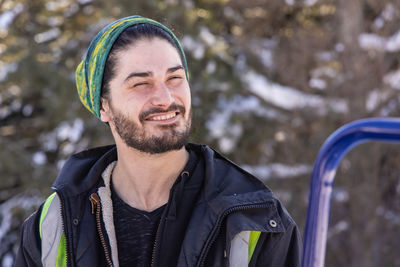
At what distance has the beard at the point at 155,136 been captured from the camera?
2.08 m

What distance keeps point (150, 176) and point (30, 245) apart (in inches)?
21.3

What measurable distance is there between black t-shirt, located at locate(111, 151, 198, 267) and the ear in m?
0.40

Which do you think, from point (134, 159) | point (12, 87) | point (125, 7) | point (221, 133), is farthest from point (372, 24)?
point (134, 159)

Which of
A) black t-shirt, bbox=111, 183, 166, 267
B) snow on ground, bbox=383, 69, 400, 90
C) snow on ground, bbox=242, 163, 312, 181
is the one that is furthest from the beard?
snow on ground, bbox=383, 69, 400, 90

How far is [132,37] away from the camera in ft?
7.34

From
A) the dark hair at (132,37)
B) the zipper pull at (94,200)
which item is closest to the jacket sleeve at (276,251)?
the zipper pull at (94,200)

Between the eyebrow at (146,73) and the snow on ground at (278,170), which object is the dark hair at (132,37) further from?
the snow on ground at (278,170)

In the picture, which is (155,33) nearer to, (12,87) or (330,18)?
(330,18)

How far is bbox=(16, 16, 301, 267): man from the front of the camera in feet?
6.23

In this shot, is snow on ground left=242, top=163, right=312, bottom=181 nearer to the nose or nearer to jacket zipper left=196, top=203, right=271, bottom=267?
the nose

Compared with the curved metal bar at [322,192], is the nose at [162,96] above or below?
above

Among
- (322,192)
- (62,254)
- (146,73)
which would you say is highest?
(146,73)

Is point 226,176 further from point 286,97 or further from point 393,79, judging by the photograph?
point 286,97

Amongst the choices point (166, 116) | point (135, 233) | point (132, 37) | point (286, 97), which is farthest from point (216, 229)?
point (286, 97)
